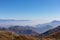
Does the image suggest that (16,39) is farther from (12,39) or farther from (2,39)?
(2,39)

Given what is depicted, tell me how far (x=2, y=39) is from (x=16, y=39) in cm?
542

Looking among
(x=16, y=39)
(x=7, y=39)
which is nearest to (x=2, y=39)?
(x=7, y=39)

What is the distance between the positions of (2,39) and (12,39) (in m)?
3.85

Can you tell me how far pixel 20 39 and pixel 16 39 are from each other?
73.4 inches

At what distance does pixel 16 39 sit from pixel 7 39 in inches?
139

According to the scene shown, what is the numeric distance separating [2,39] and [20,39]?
7136mm

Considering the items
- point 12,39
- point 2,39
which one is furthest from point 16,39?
point 2,39

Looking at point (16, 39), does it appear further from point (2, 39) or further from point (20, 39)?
point (2, 39)

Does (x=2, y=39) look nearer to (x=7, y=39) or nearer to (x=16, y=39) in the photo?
(x=7, y=39)

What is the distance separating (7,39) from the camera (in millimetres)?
53625

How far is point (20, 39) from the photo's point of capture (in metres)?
54.8

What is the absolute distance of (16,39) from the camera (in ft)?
176

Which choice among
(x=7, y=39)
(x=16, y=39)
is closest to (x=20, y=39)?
(x=16, y=39)
